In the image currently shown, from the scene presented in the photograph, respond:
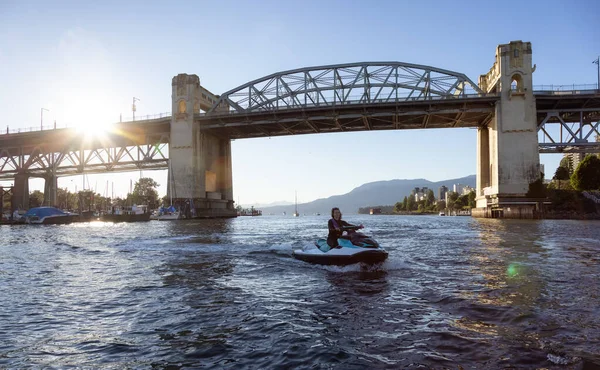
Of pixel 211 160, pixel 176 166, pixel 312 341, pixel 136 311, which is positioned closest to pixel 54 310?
pixel 136 311

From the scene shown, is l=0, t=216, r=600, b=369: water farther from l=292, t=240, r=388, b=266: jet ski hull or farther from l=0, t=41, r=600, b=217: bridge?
l=0, t=41, r=600, b=217: bridge

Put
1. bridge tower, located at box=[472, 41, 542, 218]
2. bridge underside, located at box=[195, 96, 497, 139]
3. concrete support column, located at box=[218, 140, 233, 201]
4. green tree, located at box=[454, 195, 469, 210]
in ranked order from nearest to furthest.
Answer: bridge tower, located at box=[472, 41, 542, 218] < bridge underside, located at box=[195, 96, 497, 139] < concrete support column, located at box=[218, 140, 233, 201] < green tree, located at box=[454, 195, 469, 210]

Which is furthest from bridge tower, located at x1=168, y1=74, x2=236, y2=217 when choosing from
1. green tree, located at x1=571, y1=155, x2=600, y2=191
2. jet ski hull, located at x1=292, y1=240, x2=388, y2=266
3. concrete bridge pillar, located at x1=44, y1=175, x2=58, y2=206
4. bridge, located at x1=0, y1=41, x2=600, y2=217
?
green tree, located at x1=571, y1=155, x2=600, y2=191

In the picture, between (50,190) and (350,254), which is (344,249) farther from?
(50,190)

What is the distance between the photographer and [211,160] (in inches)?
3004

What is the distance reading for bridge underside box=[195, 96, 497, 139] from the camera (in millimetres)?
62125

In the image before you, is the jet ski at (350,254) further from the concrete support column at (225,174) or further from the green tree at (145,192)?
the green tree at (145,192)

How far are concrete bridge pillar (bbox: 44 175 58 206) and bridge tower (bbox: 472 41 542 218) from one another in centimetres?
8885

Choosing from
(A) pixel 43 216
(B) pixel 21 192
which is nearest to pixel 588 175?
(A) pixel 43 216

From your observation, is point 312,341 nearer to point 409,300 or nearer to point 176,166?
point 409,300

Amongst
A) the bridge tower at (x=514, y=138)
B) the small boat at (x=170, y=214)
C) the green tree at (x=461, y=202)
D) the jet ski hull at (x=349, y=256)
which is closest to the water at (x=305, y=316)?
the jet ski hull at (x=349, y=256)

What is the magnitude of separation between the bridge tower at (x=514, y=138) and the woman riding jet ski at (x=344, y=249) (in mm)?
48931

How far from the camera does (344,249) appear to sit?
13.1 m

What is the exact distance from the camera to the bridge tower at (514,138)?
55.2 m
